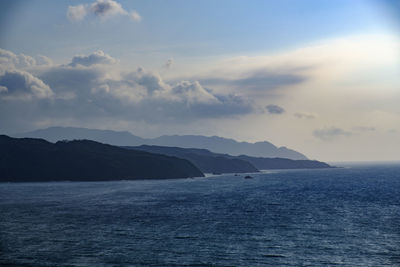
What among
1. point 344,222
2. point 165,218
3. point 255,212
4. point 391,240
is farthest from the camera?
point 255,212

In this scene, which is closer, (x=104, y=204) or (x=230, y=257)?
(x=230, y=257)

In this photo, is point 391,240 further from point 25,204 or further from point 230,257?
point 25,204

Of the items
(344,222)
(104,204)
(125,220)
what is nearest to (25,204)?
(104,204)

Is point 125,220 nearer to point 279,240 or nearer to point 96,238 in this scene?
point 96,238

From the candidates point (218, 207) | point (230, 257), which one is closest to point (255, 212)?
point (218, 207)

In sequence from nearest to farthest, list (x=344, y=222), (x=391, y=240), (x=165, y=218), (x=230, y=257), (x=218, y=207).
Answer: (x=230, y=257), (x=391, y=240), (x=344, y=222), (x=165, y=218), (x=218, y=207)

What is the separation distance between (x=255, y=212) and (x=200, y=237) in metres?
35.7

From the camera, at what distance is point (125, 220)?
86.9 meters

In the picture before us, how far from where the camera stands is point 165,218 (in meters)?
90.7

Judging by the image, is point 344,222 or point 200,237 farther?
point 344,222

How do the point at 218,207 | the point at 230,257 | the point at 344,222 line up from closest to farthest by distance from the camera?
1. the point at 230,257
2. the point at 344,222
3. the point at 218,207

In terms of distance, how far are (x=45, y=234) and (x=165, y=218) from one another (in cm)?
2895

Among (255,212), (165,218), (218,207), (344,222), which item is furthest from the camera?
Answer: (218,207)

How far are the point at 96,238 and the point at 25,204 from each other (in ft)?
200
